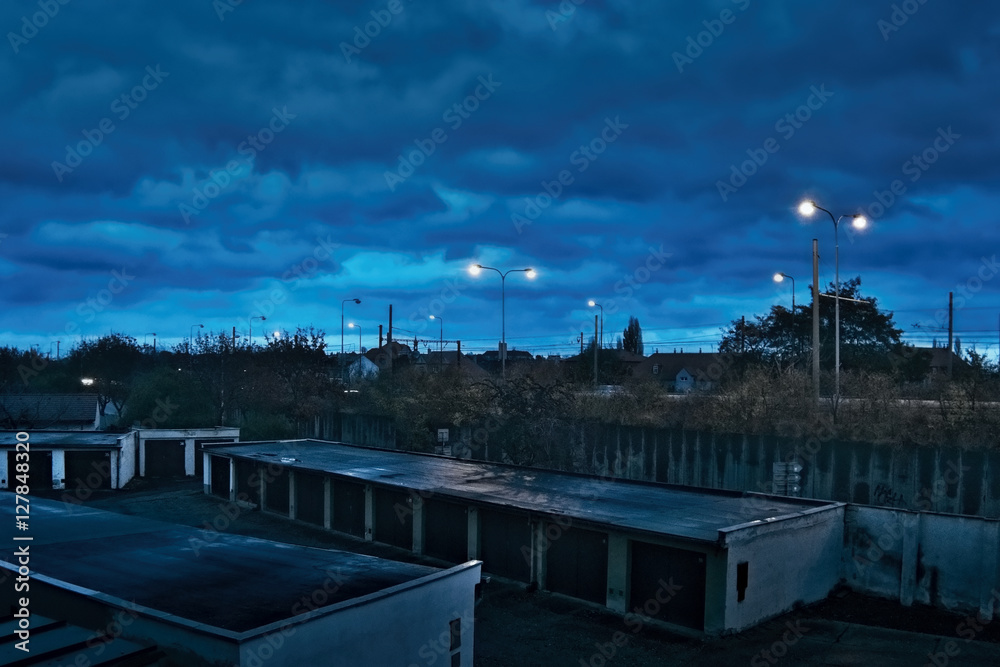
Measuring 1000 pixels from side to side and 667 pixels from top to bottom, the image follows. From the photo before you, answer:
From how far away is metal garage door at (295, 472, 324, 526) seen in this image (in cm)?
2262

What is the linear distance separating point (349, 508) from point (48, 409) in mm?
25210

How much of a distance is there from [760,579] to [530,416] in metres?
14.7

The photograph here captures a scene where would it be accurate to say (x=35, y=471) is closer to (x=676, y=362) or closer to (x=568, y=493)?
(x=568, y=493)

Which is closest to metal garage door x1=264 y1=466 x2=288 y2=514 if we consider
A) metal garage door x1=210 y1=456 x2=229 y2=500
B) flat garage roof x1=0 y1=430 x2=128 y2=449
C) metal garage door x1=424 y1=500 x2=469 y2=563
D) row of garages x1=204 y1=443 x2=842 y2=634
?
row of garages x1=204 y1=443 x2=842 y2=634

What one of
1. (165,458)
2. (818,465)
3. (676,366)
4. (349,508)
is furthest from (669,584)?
(676,366)

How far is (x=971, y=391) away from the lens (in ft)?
68.7

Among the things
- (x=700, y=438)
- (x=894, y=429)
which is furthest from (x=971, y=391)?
(x=700, y=438)

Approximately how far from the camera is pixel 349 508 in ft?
70.4

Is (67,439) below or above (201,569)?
below

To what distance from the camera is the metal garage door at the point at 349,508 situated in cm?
2098

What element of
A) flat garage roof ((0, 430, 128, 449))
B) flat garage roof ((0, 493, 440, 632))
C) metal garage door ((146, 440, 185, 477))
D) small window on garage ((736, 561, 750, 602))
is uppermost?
flat garage roof ((0, 493, 440, 632))

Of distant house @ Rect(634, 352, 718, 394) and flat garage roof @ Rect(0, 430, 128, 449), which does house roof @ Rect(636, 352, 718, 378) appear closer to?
distant house @ Rect(634, 352, 718, 394)

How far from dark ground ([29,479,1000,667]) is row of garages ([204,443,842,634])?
39 centimetres

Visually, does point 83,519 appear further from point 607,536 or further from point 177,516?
point 607,536
